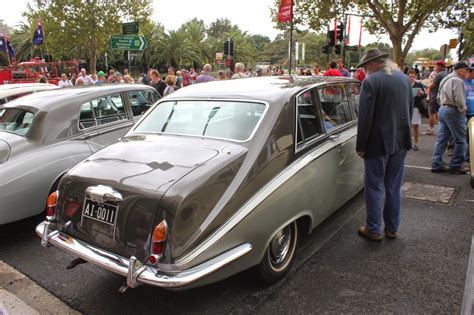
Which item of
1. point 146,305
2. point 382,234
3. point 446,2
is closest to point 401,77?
point 382,234

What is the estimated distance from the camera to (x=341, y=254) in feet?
12.5

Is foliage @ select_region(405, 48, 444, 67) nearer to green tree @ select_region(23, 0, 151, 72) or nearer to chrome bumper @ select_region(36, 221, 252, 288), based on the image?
green tree @ select_region(23, 0, 151, 72)

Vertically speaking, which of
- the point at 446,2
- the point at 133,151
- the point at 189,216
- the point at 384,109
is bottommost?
the point at 189,216

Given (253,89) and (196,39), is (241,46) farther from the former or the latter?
(253,89)

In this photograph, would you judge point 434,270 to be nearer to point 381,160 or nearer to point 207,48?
point 381,160

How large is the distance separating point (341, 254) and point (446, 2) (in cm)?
1620

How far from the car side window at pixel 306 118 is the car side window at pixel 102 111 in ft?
9.83

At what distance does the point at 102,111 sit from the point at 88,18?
21533mm

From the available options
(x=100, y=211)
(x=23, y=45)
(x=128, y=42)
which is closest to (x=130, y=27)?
(x=128, y=42)

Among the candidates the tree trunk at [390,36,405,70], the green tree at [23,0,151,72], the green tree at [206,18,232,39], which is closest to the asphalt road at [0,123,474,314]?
the tree trunk at [390,36,405,70]

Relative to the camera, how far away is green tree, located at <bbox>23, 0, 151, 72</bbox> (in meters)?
24.1

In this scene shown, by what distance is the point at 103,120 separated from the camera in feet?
17.9

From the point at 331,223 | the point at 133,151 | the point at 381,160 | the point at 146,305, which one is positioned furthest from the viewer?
the point at 331,223

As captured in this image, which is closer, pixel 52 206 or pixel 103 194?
pixel 103 194
